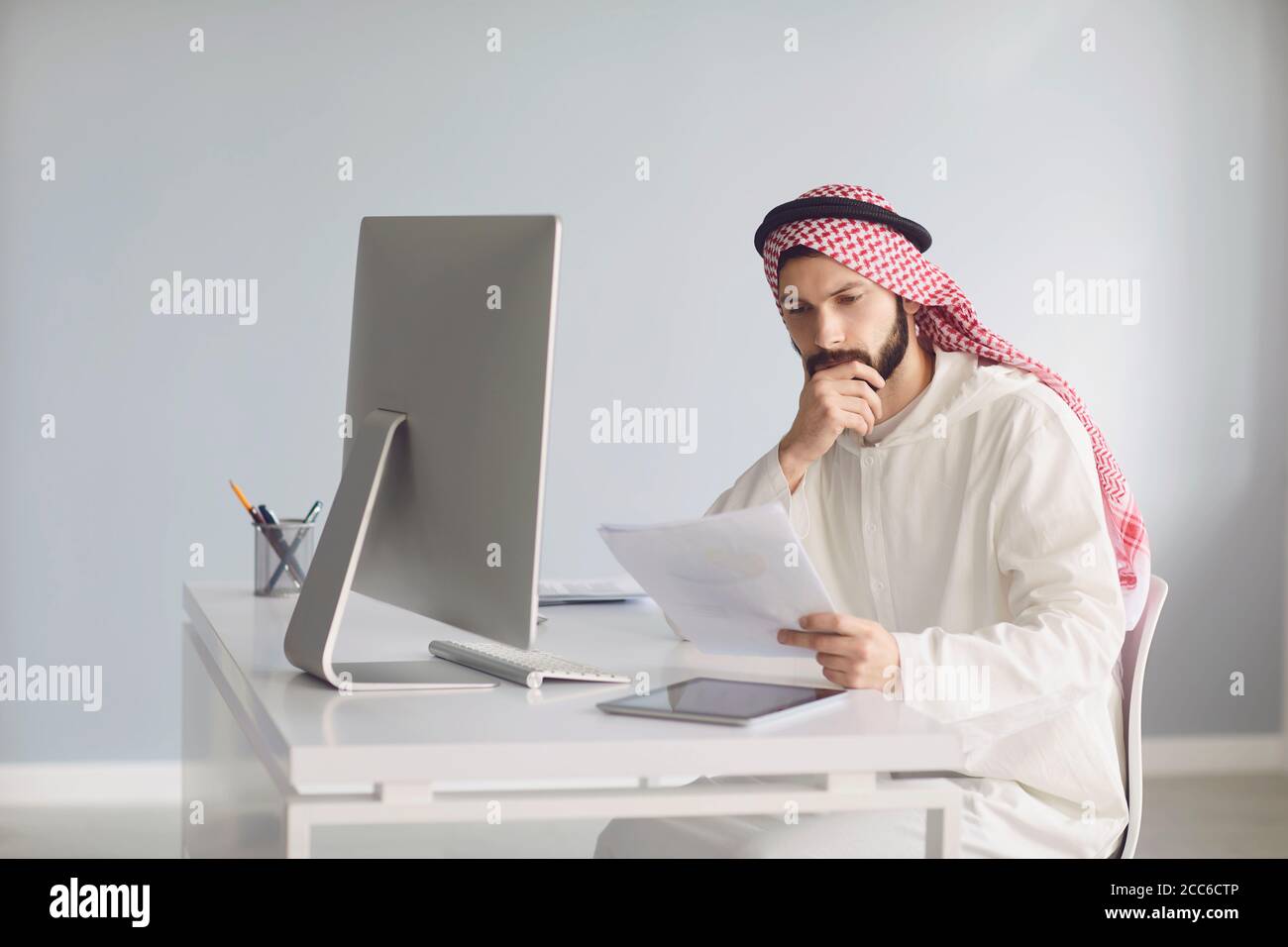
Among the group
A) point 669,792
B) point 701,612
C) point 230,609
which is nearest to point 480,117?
point 230,609

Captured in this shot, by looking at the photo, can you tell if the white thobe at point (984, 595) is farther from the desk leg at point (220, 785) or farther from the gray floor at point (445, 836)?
the gray floor at point (445, 836)

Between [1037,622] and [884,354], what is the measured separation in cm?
59

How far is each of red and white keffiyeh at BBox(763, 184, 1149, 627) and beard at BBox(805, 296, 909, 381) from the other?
48 millimetres

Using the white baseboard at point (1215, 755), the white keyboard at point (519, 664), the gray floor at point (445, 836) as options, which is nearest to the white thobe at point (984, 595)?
the white keyboard at point (519, 664)

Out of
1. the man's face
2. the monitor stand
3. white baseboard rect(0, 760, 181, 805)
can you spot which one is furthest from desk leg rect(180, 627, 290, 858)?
white baseboard rect(0, 760, 181, 805)

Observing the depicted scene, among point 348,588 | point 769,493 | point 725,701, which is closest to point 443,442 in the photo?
point 348,588

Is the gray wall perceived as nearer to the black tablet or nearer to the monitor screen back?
the monitor screen back

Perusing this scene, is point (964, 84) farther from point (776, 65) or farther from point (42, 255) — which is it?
point (42, 255)

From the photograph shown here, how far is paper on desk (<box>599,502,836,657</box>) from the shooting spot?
142 centimetres

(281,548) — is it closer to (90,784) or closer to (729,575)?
(729,575)

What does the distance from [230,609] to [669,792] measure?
→ 1.08m

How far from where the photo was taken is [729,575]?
1507 millimetres

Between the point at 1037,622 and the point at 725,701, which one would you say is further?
the point at 1037,622

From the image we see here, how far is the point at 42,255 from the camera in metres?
3.71
